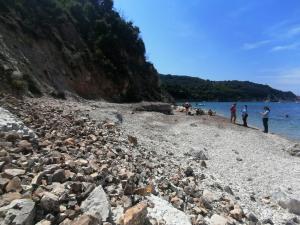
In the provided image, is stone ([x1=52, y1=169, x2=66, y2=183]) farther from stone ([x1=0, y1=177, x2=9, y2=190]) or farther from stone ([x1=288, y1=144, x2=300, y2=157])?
stone ([x1=288, y1=144, x2=300, y2=157])

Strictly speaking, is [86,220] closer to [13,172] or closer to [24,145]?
[13,172]

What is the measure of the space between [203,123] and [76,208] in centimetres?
2363

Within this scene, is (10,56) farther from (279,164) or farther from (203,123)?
(279,164)

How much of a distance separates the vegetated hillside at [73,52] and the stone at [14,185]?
11.4 meters

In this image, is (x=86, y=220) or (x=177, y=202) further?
(x=177, y=202)

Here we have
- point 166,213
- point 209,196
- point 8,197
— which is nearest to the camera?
point 8,197

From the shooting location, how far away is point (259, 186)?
12445mm

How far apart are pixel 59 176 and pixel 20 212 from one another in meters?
1.40

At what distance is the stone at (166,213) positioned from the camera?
21.1ft

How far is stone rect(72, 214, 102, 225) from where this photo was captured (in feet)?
16.4

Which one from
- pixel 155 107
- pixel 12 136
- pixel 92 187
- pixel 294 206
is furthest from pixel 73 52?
pixel 92 187

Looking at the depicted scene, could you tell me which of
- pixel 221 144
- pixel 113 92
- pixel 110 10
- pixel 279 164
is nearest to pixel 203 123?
pixel 221 144

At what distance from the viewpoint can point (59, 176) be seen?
6.38m

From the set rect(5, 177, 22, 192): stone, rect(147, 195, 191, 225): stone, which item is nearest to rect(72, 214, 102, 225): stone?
rect(5, 177, 22, 192): stone
